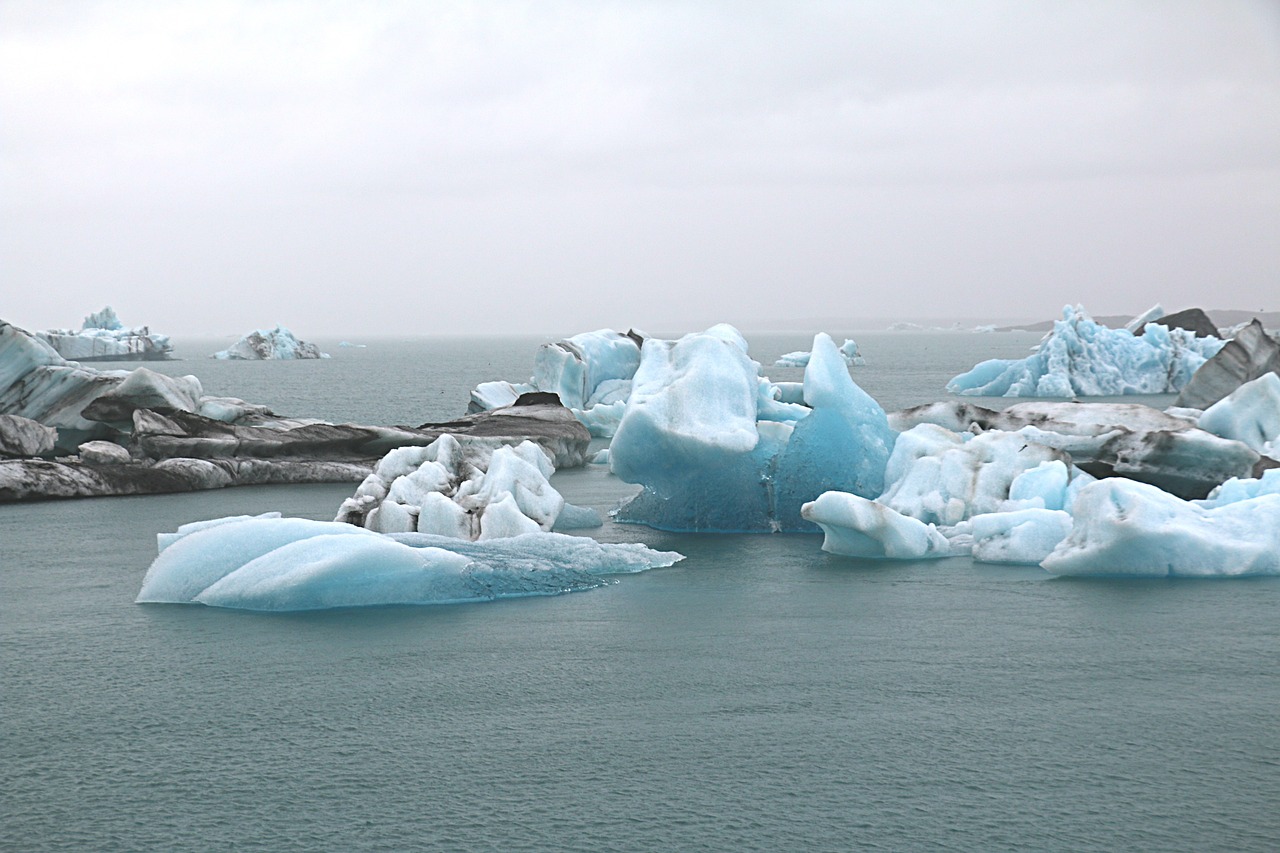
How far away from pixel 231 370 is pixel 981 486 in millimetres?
77239

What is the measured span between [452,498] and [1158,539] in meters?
7.22

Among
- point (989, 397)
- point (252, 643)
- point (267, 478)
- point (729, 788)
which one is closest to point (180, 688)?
point (252, 643)

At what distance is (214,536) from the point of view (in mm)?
11109

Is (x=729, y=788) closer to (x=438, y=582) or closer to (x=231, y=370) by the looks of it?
(x=438, y=582)

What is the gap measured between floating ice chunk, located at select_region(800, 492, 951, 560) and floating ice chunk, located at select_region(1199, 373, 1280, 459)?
6493 mm

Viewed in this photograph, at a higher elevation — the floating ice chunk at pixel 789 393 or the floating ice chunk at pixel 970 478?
the floating ice chunk at pixel 789 393

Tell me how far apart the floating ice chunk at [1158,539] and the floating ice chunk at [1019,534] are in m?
0.59

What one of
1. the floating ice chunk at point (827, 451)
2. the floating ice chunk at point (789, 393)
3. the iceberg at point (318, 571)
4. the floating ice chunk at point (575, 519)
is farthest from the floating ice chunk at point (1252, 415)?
the floating ice chunk at point (789, 393)

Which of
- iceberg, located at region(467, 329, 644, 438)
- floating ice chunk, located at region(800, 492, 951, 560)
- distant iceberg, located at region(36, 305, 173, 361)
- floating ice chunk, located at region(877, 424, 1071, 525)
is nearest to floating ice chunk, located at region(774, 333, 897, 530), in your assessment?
floating ice chunk, located at region(877, 424, 1071, 525)

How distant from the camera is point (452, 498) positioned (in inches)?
543

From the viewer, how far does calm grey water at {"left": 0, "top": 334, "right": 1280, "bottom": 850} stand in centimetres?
589

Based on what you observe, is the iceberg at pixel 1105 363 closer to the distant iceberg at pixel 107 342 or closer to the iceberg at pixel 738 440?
the iceberg at pixel 738 440

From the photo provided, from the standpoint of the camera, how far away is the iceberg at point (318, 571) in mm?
10570

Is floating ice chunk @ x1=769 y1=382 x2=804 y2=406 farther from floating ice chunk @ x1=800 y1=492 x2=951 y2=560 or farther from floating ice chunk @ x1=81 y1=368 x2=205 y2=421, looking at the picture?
floating ice chunk @ x1=800 y1=492 x2=951 y2=560
